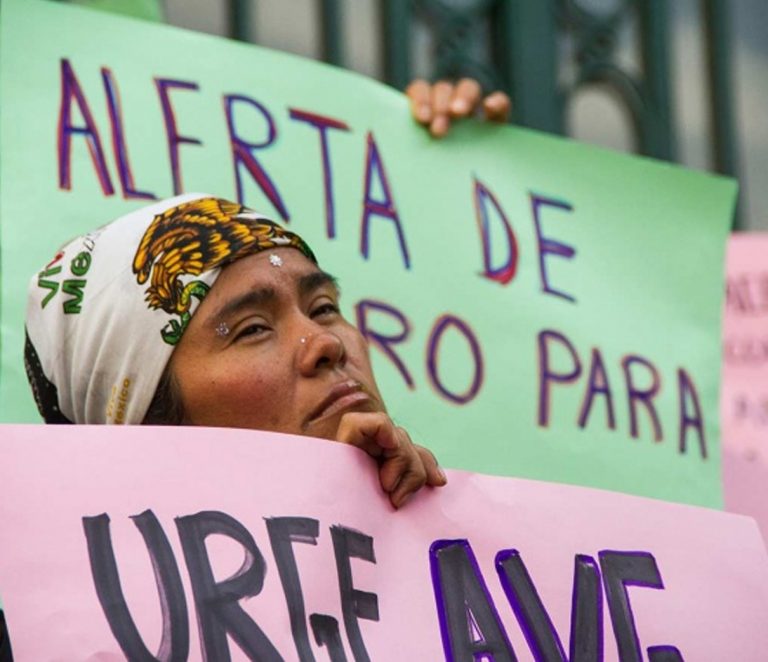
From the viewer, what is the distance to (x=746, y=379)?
2.61m

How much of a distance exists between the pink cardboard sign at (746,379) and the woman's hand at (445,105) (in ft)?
1.59

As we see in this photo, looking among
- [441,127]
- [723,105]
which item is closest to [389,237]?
[441,127]

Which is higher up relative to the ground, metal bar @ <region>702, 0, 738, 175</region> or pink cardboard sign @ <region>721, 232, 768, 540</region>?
metal bar @ <region>702, 0, 738, 175</region>

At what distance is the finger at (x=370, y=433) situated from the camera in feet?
5.17

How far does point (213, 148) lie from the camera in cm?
222

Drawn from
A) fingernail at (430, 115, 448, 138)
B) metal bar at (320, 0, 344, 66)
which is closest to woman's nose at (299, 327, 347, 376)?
fingernail at (430, 115, 448, 138)

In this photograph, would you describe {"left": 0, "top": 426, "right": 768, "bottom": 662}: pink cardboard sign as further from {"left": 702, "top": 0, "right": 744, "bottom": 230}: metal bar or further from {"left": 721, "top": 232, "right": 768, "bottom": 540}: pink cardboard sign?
{"left": 702, "top": 0, "right": 744, "bottom": 230}: metal bar

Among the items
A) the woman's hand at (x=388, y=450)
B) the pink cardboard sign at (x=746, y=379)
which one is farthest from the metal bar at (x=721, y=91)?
the woman's hand at (x=388, y=450)

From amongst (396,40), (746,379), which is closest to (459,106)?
(396,40)

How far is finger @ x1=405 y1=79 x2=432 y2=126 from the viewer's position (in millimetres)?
2367

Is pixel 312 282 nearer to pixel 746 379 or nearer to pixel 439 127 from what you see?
pixel 439 127

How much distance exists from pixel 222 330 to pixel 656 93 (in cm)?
138

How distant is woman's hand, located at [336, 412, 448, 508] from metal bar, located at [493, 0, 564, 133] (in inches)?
50.7

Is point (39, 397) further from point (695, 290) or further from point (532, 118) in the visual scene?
point (532, 118)
